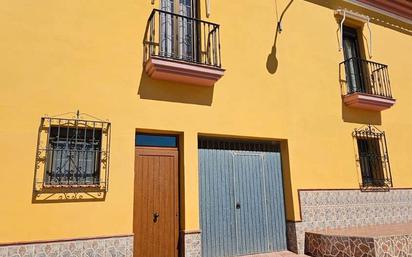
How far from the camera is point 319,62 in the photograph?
26.8 feet

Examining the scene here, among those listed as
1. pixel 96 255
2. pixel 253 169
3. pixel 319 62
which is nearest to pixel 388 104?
pixel 319 62

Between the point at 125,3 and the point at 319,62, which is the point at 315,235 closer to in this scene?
the point at 319,62

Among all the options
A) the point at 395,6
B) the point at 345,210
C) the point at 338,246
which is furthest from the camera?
the point at 395,6

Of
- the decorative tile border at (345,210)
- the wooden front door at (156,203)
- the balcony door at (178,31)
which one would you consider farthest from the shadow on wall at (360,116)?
the wooden front door at (156,203)

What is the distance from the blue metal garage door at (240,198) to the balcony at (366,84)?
2654mm

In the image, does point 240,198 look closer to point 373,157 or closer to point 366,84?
point 373,157

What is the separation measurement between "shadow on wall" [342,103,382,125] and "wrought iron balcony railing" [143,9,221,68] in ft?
12.1

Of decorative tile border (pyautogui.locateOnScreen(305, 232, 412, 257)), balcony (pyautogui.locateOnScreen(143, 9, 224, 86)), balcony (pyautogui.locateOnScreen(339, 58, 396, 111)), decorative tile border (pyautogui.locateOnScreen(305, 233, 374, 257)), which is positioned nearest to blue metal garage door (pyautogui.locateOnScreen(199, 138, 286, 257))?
decorative tile border (pyautogui.locateOnScreen(305, 233, 374, 257))

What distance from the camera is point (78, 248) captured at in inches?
189

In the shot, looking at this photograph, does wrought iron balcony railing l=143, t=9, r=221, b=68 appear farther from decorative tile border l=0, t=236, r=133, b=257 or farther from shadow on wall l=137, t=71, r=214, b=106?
decorative tile border l=0, t=236, r=133, b=257

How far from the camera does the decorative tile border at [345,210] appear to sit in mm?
6930

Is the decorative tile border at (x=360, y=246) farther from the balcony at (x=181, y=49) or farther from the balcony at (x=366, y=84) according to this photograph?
the balcony at (x=181, y=49)

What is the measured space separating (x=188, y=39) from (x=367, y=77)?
5302 mm

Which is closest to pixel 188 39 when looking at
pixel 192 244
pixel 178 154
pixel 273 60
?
pixel 273 60
